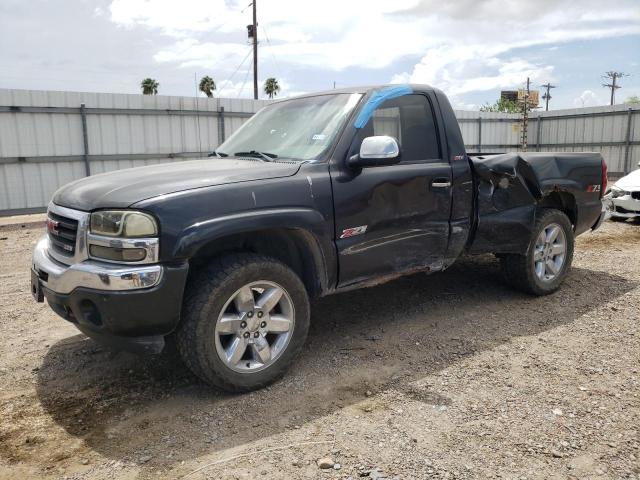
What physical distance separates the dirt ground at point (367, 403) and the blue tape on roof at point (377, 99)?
1686 mm

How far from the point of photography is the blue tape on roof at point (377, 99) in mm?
3877

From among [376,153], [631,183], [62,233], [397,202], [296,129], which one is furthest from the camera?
Result: [631,183]

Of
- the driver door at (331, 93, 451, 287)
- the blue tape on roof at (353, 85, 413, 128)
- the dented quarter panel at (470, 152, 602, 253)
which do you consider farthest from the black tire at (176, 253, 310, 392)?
the dented quarter panel at (470, 152, 602, 253)

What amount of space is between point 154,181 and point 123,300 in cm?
74

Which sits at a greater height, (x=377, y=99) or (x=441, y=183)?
(x=377, y=99)

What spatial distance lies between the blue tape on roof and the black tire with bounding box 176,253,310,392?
4.02 feet

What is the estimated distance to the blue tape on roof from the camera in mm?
3877

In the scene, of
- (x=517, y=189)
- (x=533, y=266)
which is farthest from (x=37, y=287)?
(x=533, y=266)

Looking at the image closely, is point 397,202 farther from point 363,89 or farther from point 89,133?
point 89,133

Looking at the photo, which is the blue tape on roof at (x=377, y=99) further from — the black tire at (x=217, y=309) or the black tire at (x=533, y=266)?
the black tire at (x=533, y=266)

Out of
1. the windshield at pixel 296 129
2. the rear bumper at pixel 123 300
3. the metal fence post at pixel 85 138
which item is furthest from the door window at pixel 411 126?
the metal fence post at pixel 85 138

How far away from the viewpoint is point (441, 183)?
428 centimetres

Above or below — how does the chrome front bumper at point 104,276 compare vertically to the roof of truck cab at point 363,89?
below

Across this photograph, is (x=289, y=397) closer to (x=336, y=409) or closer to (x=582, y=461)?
(x=336, y=409)
